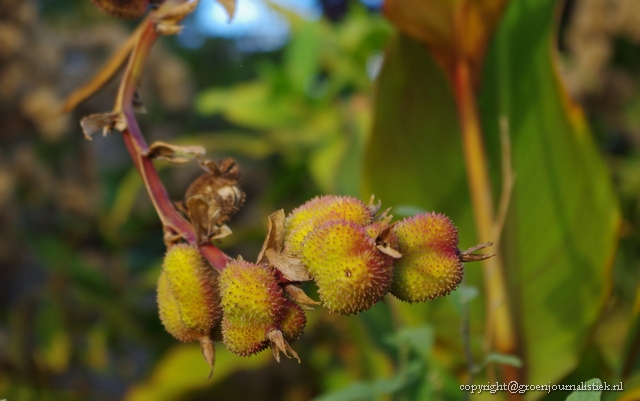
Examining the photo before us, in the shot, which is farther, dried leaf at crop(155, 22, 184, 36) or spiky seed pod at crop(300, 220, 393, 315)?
dried leaf at crop(155, 22, 184, 36)

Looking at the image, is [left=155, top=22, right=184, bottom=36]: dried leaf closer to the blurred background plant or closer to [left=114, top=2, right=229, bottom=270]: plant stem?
[left=114, top=2, right=229, bottom=270]: plant stem

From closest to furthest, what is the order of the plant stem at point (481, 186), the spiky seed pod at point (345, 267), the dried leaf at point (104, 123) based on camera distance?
the spiky seed pod at point (345, 267) < the dried leaf at point (104, 123) < the plant stem at point (481, 186)

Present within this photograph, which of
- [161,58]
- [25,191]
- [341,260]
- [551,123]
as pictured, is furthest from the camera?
[161,58]

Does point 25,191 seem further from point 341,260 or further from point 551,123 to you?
point 341,260

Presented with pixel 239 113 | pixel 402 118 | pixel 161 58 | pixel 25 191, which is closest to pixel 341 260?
pixel 402 118

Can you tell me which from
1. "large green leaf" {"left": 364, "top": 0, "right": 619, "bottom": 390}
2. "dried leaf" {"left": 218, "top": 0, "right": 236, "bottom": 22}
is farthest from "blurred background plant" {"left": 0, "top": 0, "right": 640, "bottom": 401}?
"dried leaf" {"left": 218, "top": 0, "right": 236, "bottom": 22}

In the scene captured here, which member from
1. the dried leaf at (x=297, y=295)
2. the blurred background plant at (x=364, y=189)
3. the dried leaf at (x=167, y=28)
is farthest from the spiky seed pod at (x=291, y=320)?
the blurred background plant at (x=364, y=189)

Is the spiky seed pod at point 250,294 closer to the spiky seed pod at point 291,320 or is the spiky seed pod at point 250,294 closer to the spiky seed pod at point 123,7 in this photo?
the spiky seed pod at point 291,320
